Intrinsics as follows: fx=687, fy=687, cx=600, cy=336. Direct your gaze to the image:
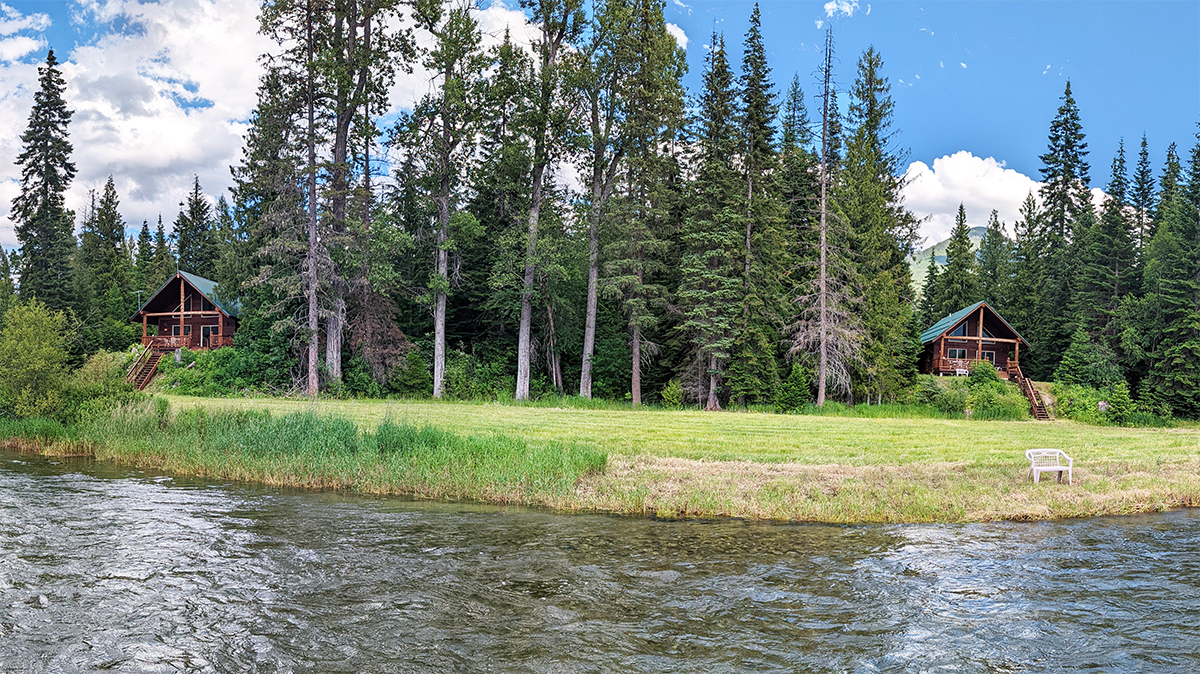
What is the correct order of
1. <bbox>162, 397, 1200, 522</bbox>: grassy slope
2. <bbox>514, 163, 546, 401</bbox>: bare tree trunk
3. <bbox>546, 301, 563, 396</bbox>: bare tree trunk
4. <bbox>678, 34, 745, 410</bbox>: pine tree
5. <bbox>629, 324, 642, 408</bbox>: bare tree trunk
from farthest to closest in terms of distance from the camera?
<bbox>546, 301, 563, 396</bbox>: bare tree trunk, <bbox>629, 324, 642, 408</bbox>: bare tree trunk, <bbox>514, 163, 546, 401</bbox>: bare tree trunk, <bbox>678, 34, 745, 410</bbox>: pine tree, <bbox>162, 397, 1200, 522</bbox>: grassy slope

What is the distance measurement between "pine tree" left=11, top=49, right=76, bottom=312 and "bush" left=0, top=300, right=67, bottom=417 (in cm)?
3338

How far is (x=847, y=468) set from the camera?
16.1m

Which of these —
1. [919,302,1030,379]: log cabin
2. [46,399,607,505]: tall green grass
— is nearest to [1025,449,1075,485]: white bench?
[46,399,607,505]: tall green grass

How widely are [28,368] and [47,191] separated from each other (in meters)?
39.0

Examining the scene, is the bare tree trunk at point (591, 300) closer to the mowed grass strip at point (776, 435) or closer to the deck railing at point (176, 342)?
the mowed grass strip at point (776, 435)

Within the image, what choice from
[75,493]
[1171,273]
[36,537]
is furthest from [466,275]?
[1171,273]

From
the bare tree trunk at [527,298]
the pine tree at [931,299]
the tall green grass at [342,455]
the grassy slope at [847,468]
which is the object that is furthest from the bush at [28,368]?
the pine tree at [931,299]

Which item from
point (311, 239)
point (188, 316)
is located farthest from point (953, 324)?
point (188, 316)

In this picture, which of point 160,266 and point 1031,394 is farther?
point 160,266

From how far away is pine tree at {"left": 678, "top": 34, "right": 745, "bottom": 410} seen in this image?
33.5 m

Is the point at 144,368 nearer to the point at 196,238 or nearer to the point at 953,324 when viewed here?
the point at 196,238

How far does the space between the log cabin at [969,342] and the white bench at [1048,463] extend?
3095cm

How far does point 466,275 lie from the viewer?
1499 inches

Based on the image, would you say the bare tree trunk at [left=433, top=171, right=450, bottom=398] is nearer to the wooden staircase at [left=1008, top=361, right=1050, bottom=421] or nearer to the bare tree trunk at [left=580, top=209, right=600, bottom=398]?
the bare tree trunk at [left=580, top=209, right=600, bottom=398]
